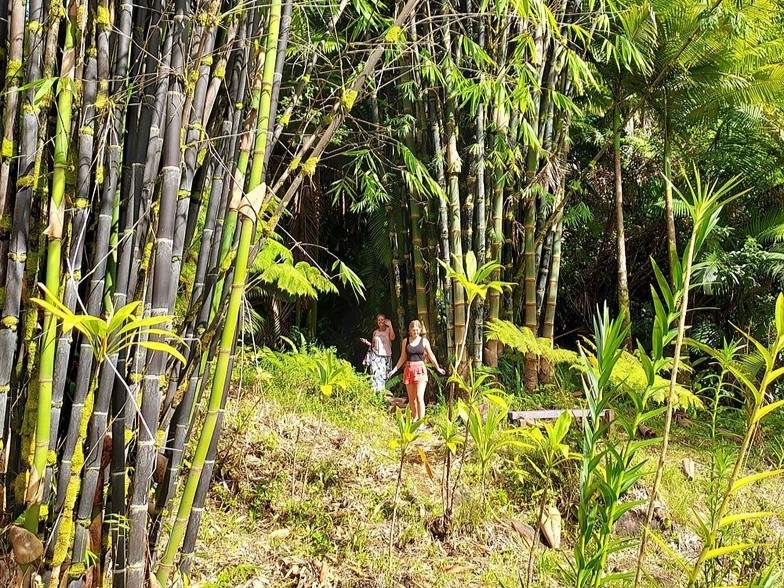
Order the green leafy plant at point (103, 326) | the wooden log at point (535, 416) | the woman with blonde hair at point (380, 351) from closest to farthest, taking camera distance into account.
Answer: the green leafy plant at point (103, 326)
the wooden log at point (535, 416)
the woman with blonde hair at point (380, 351)

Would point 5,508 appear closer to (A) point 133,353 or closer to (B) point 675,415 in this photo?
(A) point 133,353

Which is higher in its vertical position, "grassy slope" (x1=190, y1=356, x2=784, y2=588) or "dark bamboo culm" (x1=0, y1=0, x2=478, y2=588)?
"dark bamboo culm" (x1=0, y1=0, x2=478, y2=588)

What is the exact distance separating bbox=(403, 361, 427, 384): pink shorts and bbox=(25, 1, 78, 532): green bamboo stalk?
2783 millimetres

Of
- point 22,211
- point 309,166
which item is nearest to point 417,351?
point 309,166

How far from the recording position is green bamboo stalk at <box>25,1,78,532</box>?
42.3 inches

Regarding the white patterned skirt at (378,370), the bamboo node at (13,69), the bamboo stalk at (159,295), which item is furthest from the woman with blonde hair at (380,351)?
the bamboo node at (13,69)

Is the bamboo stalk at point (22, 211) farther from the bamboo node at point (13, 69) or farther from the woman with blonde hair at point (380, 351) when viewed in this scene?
the woman with blonde hair at point (380, 351)

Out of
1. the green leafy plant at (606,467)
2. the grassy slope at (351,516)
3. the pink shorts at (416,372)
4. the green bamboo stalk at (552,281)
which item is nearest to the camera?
the green leafy plant at (606,467)

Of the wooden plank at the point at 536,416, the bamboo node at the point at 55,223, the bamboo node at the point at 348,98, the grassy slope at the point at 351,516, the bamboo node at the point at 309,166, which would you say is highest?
the bamboo node at the point at 348,98

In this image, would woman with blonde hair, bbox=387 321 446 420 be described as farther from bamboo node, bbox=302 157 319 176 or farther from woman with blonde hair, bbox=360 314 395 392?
bamboo node, bbox=302 157 319 176

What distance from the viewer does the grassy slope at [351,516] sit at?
6.61 ft

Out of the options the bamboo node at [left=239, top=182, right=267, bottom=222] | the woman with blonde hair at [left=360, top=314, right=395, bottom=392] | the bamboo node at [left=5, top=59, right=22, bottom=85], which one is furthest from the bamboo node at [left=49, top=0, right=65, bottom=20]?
the woman with blonde hair at [left=360, top=314, right=395, bottom=392]

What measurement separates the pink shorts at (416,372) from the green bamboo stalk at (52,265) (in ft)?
9.13

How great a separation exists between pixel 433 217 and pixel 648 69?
2062 millimetres
